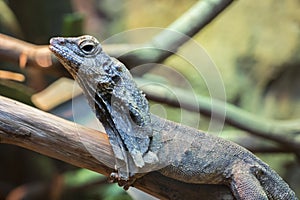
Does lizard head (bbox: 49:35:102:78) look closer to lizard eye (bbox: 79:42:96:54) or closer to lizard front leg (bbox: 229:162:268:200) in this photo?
lizard eye (bbox: 79:42:96:54)

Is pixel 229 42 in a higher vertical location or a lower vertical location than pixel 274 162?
higher

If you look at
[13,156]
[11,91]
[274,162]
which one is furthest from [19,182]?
[274,162]

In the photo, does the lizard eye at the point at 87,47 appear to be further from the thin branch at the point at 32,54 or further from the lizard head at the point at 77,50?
the thin branch at the point at 32,54

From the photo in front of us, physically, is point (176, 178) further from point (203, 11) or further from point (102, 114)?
point (203, 11)

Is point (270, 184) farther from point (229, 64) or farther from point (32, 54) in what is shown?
point (229, 64)

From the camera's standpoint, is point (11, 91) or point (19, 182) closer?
point (11, 91)

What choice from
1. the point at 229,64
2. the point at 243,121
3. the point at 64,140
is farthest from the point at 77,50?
the point at 229,64
